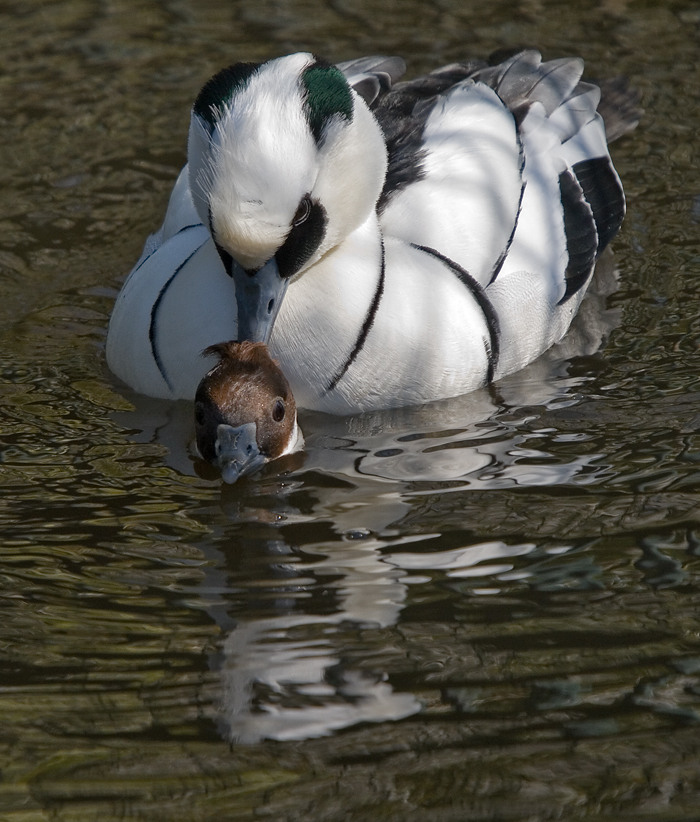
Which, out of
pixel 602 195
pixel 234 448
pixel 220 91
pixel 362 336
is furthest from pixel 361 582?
pixel 602 195

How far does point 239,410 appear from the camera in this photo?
5227mm

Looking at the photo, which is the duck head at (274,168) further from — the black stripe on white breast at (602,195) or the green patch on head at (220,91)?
the black stripe on white breast at (602,195)

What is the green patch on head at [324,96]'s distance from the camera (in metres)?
5.14

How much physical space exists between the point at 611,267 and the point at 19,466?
349cm

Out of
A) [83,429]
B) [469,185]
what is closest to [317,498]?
[83,429]

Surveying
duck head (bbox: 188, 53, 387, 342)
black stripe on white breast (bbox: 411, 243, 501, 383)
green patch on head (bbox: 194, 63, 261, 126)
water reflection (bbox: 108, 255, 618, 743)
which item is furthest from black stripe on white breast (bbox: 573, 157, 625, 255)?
green patch on head (bbox: 194, 63, 261, 126)

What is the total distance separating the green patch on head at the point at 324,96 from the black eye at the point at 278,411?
99 centimetres

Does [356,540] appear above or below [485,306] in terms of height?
below

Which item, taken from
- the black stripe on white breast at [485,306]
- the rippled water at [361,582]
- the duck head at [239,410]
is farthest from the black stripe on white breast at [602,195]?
the duck head at [239,410]

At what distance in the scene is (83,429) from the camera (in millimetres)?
5922

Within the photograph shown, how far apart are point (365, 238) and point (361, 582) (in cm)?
168

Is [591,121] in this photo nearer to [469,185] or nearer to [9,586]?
[469,185]

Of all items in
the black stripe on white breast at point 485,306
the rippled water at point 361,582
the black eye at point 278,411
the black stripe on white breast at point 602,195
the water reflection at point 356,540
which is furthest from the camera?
the black stripe on white breast at point 602,195

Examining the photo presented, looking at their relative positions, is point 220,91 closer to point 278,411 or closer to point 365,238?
point 365,238
